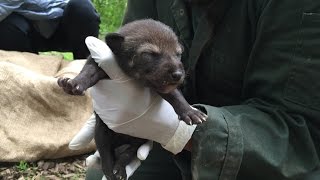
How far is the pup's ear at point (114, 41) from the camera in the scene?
7.04ft

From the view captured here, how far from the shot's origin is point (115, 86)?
2.22m

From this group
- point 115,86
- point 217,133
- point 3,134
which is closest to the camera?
point 217,133

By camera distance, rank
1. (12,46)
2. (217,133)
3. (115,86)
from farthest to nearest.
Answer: (12,46) < (115,86) < (217,133)

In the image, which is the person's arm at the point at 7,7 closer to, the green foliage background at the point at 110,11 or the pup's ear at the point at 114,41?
the pup's ear at the point at 114,41

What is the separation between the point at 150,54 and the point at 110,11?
5685mm

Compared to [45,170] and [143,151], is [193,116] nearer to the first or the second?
[143,151]

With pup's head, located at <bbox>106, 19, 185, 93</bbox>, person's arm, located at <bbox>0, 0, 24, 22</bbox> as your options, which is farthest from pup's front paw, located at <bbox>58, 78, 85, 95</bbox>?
person's arm, located at <bbox>0, 0, 24, 22</bbox>

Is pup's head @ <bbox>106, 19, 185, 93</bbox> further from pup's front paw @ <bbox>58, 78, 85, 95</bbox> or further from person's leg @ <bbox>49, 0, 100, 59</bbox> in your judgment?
person's leg @ <bbox>49, 0, 100, 59</bbox>

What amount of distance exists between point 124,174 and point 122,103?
317 mm

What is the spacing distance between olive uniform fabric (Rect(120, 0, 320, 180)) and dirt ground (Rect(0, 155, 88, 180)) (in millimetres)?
1614

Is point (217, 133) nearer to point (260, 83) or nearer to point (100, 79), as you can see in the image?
point (260, 83)

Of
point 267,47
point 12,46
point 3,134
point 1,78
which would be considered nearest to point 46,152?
point 3,134

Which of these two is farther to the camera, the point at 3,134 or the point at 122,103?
the point at 3,134

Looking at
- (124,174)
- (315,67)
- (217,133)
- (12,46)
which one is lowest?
(12,46)
